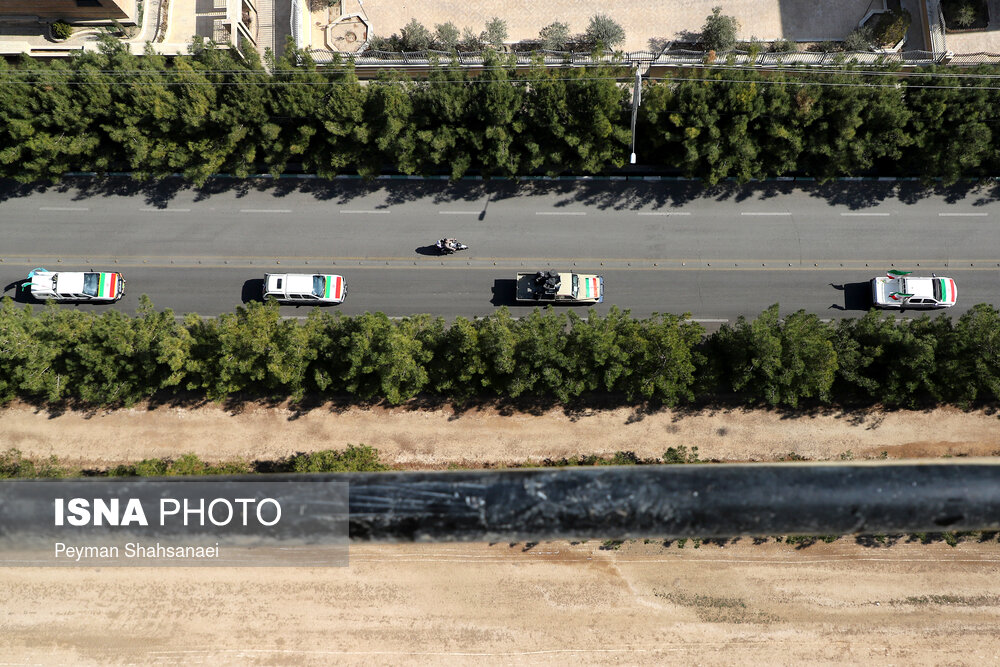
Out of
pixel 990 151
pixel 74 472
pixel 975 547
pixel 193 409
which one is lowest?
pixel 975 547

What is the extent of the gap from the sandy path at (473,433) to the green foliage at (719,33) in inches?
968

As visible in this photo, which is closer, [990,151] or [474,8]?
[990,151]

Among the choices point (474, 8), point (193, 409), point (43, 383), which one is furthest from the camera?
point (474, 8)

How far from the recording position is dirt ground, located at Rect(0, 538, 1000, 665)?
38375mm

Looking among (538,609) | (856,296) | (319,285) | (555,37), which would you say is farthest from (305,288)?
(856,296)

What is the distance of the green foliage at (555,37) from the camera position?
44406mm

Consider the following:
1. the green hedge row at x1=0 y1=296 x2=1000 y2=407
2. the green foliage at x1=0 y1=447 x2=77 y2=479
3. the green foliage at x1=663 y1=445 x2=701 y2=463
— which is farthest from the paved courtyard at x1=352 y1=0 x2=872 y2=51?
the green foliage at x1=0 y1=447 x2=77 y2=479

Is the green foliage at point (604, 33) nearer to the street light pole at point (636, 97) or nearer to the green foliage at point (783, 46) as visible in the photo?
the street light pole at point (636, 97)

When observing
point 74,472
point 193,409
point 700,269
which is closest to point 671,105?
point 700,269

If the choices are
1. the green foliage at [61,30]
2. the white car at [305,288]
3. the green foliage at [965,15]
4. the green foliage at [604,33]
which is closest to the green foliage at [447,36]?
the green foliage at [604,33]

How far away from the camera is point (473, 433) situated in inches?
1596

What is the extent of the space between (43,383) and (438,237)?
970 inches

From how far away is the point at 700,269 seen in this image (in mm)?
42000

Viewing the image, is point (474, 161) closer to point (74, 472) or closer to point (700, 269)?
point (700, 269)
